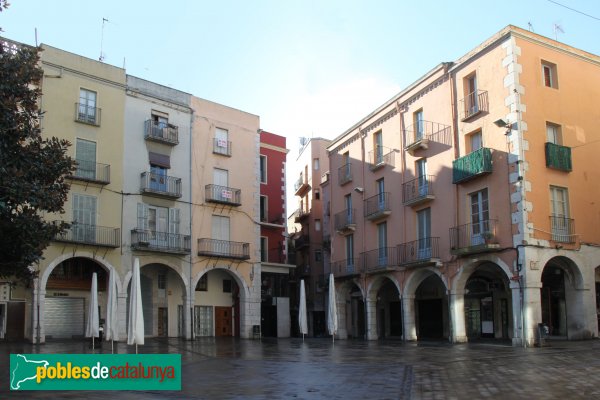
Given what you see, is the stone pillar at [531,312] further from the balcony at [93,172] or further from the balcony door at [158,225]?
the balcony at [93,172]

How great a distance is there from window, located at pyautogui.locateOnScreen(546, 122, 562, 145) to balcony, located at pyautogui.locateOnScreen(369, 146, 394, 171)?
937cm

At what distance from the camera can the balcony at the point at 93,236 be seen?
30.4 m

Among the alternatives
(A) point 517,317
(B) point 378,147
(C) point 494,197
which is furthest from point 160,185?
(A) point 517,317

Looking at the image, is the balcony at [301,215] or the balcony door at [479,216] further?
the balcony at [301,215]

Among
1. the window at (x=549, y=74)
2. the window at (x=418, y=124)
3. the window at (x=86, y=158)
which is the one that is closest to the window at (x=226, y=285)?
the window at (x=86, y=158)

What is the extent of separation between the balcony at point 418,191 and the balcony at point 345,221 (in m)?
5.55

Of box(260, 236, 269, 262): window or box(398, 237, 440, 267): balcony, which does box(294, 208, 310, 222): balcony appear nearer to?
box(260, 236, 269, 262): window

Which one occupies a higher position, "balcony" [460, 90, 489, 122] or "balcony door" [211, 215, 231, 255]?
"balcony" [460, 90, 489, 122]

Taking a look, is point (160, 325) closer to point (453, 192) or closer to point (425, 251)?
point (425, 251)

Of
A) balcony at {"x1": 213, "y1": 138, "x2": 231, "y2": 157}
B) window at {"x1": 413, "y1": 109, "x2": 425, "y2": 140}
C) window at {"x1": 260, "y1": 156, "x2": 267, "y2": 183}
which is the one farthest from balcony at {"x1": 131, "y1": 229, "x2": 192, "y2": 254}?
window at {"x1": 413, "y1": 109, "x2": 425, "y2": 140}

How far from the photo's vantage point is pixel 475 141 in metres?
28.7

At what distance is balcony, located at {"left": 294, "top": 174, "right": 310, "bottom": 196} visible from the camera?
53000 millimetres

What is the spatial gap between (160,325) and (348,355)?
16.9 m

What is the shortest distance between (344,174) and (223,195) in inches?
298
